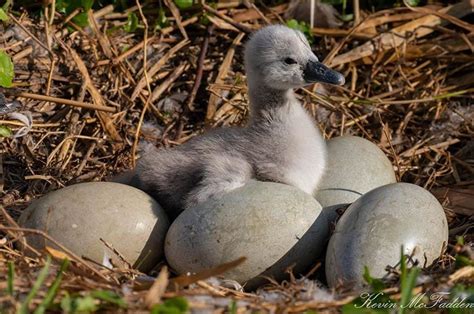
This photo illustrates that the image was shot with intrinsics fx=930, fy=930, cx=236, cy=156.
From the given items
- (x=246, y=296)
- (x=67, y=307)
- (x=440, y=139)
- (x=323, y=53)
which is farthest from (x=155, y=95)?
(x=67, y=307)

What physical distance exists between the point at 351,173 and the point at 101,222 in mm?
1056

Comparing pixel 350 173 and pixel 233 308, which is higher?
pixel 233 308

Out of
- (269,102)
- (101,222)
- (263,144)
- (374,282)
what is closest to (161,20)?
(269,102)

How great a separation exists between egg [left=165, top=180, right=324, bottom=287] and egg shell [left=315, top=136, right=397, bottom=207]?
0.31m

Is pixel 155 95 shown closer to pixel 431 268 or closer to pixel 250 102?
pixel 250 102

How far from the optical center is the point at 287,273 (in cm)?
340

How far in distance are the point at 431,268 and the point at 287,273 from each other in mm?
518

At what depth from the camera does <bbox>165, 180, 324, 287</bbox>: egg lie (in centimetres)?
333

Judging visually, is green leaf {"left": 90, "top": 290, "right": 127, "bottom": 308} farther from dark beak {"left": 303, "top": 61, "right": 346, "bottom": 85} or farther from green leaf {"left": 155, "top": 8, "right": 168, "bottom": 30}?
green leaf {"left": 155, "top": 8, "right": 168, "bottom": 30}

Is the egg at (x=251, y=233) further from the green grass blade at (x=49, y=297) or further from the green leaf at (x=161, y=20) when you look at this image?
the green leaf at (x=161, y=20)

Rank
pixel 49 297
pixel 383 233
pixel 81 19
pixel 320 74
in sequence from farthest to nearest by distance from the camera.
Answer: pixel 81 19
pixel 320 74
pixel 383 233
pixel 49 297

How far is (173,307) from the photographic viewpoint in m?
2.57

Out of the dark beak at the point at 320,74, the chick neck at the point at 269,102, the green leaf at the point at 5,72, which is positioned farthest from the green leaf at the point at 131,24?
the dark beak at the point at 320,74

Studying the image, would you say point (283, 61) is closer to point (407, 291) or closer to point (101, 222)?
point (101, 222)
